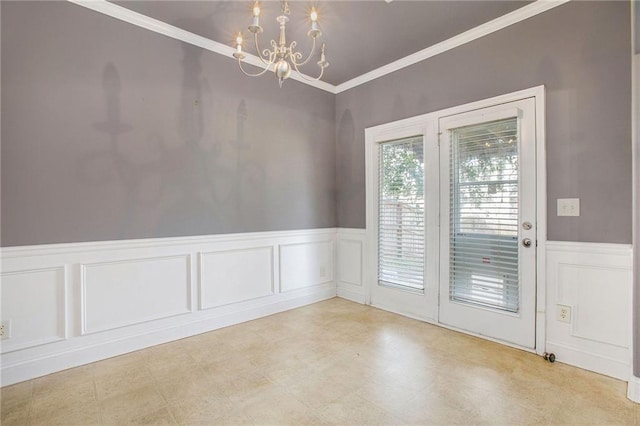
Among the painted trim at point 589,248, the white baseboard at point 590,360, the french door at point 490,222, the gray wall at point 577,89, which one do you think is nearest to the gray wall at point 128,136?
the french door at point 490,222

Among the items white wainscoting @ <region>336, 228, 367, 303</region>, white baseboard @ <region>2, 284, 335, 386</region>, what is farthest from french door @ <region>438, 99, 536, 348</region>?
white baseboard @ <region>2, 284, 335, 386</region>

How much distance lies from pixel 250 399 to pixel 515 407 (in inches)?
64.0

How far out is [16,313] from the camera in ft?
7.24

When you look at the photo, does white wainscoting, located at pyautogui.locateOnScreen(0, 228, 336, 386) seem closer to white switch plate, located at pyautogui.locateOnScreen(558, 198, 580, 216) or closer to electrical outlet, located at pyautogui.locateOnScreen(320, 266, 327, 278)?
electrical outlet, located at pyautogui.locateOnScreen(320, 266, 327, 278)

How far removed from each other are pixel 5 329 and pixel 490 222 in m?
3.85

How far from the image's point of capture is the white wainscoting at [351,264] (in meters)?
3.96

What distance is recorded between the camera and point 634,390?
6.38 feet

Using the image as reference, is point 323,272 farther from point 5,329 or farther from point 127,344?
point 5,329

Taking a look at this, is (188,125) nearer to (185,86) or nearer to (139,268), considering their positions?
(185,86)

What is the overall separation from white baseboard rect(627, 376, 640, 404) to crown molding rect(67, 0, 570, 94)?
107 inches

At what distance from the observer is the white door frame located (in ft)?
8.27

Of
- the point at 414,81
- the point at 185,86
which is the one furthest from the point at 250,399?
the point at 414,81

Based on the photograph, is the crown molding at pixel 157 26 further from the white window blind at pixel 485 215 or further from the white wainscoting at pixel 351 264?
the white window blind at pixel 485 215

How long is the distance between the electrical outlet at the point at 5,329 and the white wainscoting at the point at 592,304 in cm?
403
